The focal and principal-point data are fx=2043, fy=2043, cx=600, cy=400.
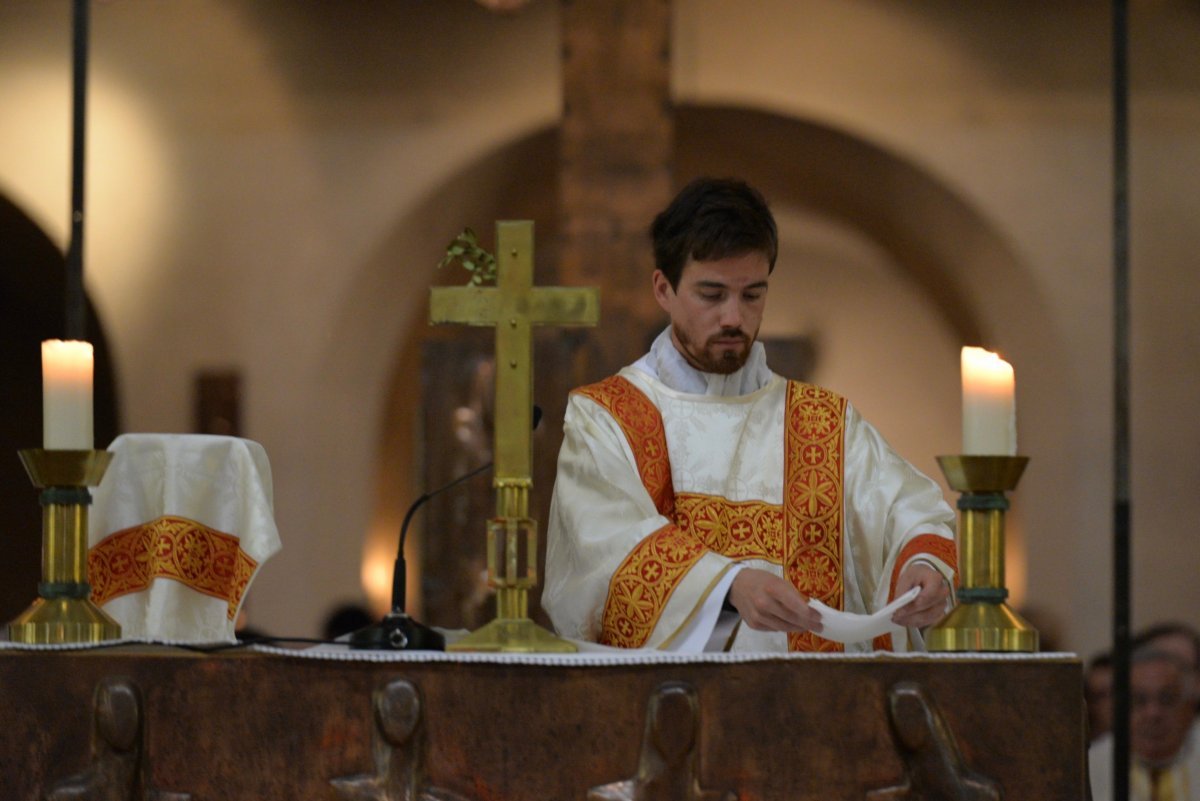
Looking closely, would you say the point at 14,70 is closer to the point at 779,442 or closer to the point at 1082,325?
the point at 1082,325

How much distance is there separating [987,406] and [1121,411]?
4555 millimetres

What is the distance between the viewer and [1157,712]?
5867 millimetres

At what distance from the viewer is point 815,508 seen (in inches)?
142

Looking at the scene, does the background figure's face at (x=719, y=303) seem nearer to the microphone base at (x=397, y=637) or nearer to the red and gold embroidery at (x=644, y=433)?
the red and gold embroidery at (x=644, y=433)

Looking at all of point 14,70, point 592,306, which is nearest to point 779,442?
point 592,306

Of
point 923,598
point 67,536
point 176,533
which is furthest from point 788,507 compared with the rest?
point 67,536

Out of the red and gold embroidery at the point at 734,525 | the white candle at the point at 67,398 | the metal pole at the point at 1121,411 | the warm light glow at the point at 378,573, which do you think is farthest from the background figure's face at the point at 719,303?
the warm light glow at the point at 378,573

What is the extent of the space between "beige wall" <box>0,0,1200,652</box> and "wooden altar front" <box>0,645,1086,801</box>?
493cm

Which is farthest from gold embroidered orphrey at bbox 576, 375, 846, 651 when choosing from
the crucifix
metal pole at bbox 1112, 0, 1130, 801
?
metal pole at bbox 1112, 0, 1130, 801

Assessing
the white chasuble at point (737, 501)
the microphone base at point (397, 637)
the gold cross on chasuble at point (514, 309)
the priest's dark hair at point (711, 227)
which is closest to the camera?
the microphone base at point (397, 637)

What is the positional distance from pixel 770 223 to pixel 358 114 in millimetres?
4707

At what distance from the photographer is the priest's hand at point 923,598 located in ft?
10.4

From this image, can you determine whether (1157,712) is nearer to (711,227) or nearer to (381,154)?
(711,227)

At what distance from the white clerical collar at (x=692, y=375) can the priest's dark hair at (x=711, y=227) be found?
7.6 inches
